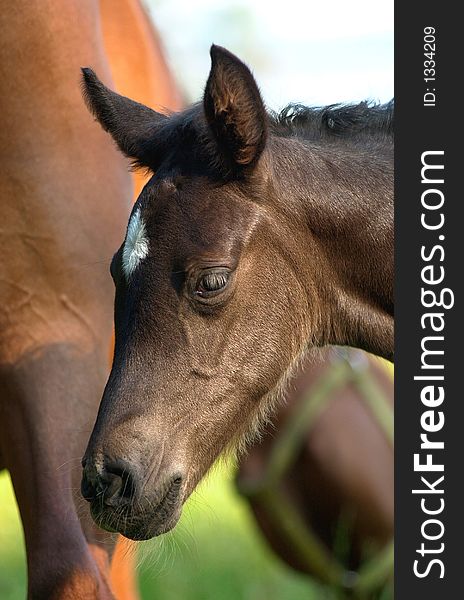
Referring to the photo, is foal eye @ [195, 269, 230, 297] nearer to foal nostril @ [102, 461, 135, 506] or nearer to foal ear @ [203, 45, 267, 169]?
foal ear @ [203, 45, 267, 169]

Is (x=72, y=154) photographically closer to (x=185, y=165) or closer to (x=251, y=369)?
(x=185, y=165)

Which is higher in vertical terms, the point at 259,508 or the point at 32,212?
the point at 32,212

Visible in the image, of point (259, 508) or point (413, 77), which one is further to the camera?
point (259, 508)

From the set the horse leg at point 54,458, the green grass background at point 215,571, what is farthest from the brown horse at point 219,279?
the green grass background at point 215,571

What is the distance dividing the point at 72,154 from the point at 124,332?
0.67 meters

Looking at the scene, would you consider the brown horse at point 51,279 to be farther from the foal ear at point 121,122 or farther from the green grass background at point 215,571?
the green grass background at point 215,571

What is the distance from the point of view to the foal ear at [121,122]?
126 inches

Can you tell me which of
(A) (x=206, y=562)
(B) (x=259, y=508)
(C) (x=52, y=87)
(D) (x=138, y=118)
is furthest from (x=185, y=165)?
(A) (x=206, y=562)

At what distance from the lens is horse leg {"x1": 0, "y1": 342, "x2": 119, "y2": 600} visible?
318cm

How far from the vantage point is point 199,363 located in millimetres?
2924

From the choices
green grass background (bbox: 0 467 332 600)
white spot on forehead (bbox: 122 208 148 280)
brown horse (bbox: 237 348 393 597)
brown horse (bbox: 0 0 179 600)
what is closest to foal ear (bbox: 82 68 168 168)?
brown horse (bbox: 0 0 179 600)

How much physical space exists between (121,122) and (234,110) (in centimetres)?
42

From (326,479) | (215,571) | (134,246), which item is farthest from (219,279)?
(215,571)

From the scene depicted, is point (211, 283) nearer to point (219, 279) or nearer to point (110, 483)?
point (219, 279)
